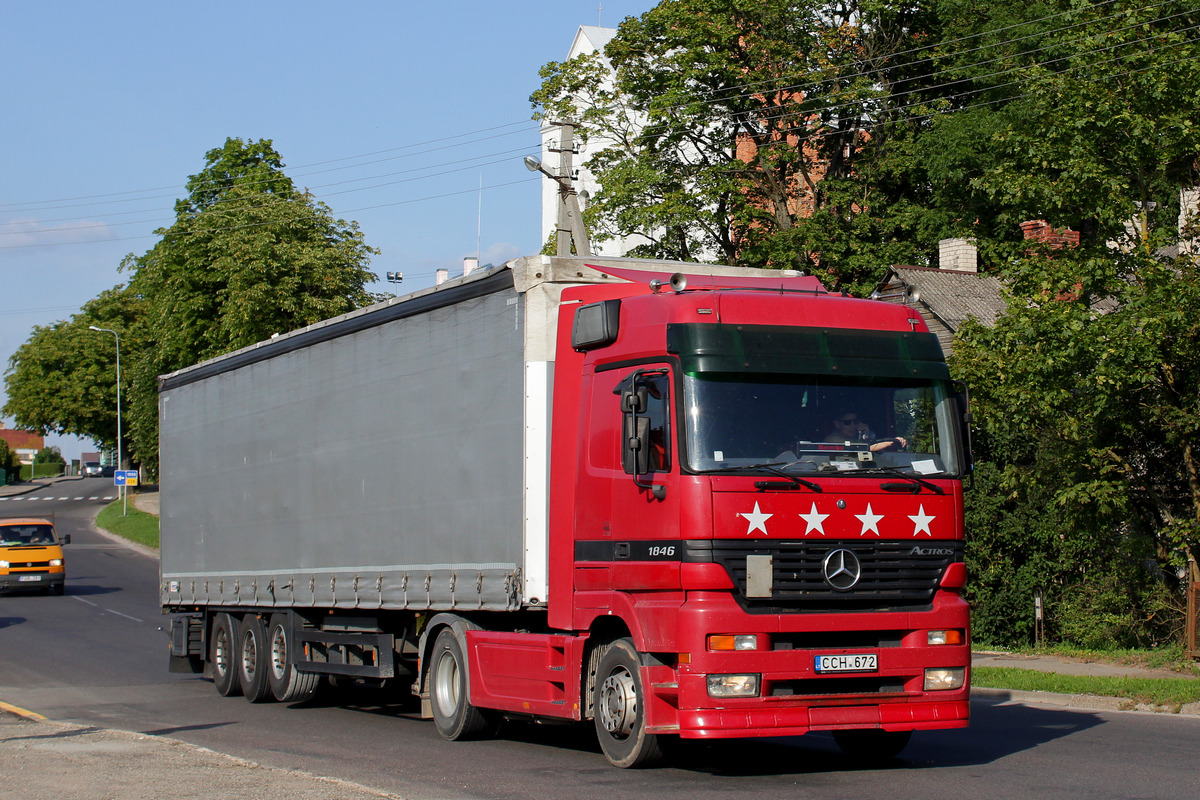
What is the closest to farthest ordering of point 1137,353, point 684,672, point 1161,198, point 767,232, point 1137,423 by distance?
point 684,672 < point 1137,353 < point 1137,423 < point 1161,198 < point 767,232

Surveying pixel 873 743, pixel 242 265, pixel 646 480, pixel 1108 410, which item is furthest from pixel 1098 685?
pixel 242 265

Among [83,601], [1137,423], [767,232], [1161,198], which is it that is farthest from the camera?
[767,232]

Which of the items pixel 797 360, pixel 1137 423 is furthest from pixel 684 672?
pixel 1137 423

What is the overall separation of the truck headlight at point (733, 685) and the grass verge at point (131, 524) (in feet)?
158

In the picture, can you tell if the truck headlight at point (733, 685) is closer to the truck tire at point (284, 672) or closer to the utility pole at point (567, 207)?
the truck tire at point (284, 672)

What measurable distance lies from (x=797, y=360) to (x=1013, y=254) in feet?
32.6

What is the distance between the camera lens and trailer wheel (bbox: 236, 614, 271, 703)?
620 inches

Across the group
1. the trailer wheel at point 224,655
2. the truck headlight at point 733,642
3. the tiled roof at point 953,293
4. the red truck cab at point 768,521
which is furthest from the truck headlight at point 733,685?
the tiled roof at point 953,293

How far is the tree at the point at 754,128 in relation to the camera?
3984 cm

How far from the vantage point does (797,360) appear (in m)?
9.57

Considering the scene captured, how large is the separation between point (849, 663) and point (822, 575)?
62 cm

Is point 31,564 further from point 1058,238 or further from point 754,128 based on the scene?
point 1058,238

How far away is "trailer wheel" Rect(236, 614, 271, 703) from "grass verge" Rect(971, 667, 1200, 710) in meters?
8.28

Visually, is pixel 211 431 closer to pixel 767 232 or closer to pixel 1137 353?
pixel 1137 353
